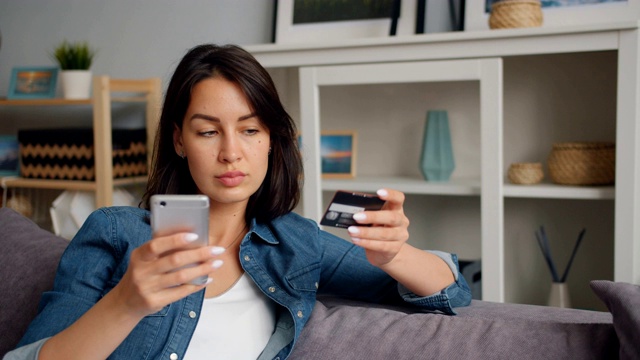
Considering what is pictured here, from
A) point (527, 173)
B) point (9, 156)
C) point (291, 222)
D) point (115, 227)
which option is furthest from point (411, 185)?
point (9, 156)

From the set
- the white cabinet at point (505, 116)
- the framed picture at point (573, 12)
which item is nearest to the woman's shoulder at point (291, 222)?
the white cabinet at point (505, 116)

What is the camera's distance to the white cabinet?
79.0 inches

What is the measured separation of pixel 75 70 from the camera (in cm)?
311

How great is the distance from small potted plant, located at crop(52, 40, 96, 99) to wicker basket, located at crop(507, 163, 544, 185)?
1.77 metres

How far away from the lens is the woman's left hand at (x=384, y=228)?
100 cm

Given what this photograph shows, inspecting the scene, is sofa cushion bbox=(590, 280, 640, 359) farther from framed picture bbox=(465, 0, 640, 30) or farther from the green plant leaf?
the green plant leaf

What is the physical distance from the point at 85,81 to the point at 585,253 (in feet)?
6.62

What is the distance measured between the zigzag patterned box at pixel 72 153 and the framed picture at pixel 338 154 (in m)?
0.84

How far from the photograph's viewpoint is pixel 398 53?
88.3 inches

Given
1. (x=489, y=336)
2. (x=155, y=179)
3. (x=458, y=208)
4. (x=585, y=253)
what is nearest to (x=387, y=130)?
(x=458, y=208)

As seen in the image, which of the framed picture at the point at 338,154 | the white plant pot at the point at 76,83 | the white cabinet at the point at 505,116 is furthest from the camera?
the white plant pot at the point at 76,83

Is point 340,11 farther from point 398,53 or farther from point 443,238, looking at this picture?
point 443,238

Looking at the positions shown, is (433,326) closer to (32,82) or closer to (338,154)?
(338,154)

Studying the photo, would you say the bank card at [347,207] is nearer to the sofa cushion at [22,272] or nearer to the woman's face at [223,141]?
the woman's face at [223,141]
